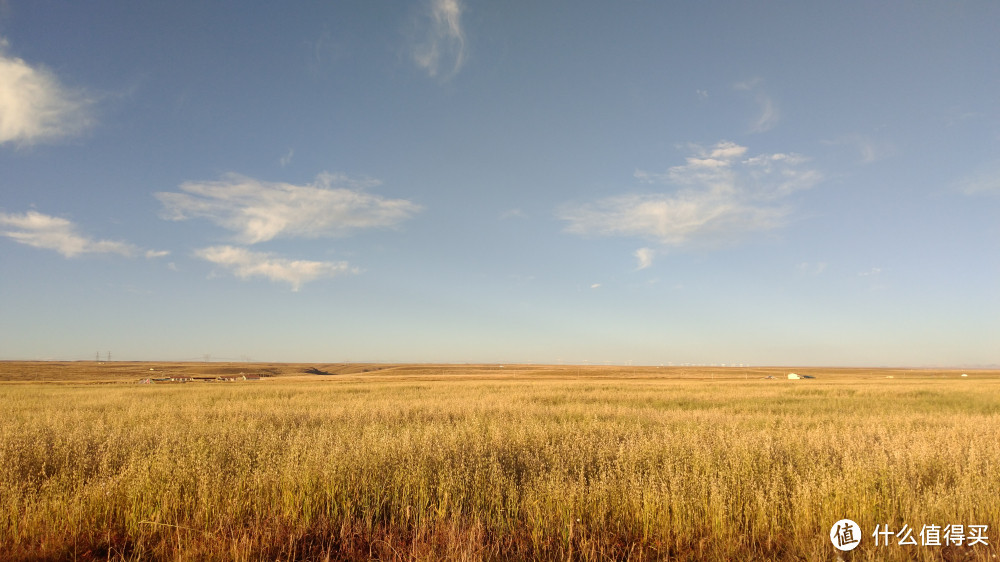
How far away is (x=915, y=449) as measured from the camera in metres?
8.67

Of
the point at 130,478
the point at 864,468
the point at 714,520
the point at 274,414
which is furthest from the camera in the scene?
the point at 274,414

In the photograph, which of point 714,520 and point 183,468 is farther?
point 183,468

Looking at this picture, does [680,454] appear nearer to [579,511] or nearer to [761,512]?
[761,512]

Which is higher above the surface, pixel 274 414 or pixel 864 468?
pixel 864 468

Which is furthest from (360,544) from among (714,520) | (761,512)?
(761,512)

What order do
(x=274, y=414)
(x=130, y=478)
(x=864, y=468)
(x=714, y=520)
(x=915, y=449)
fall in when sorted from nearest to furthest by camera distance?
(x=714, y=520) → (x=130, y=478) → (x=864, y=468) → (x=915, y=449) → (x=274, y=414)

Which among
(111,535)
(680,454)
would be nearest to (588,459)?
(680,454)

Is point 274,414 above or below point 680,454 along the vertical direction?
below

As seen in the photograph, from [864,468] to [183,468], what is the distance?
418 inches

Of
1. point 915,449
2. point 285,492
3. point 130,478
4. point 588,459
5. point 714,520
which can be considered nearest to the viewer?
point 714,520

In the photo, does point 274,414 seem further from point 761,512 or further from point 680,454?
point 761,512

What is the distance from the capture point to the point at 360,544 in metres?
5.09

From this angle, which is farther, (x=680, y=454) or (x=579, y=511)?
(x=680, y=454)

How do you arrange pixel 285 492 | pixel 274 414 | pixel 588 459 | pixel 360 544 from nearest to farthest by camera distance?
pixel 360 544 < pixel 285 492 < pixel 588 459 < pixel 274 414
